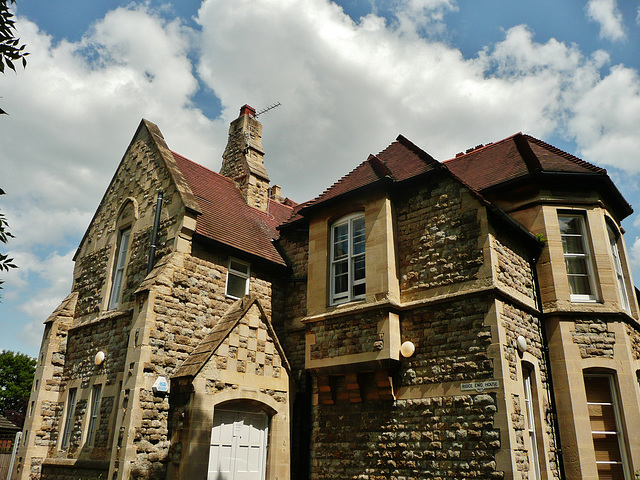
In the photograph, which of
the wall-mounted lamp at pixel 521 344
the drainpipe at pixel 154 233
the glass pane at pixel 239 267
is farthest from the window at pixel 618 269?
the drainpipe at pixel 154 233

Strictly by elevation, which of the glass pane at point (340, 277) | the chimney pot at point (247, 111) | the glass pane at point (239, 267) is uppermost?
the chimney pot at point (247, 111)

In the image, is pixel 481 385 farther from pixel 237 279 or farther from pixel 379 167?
pixel 237 279

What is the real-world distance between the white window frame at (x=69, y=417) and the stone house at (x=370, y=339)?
149mm

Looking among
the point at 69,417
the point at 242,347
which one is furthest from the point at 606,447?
the point at 69,417

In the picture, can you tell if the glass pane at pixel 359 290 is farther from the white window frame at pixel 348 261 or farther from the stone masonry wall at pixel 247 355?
the stone masonry wall at pixel 247 355

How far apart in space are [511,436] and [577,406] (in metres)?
2.80

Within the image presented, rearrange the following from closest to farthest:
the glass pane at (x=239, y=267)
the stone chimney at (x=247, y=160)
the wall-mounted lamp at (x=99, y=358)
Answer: the wall-mounted lamp at (x=99, y=358) < the glass pane at (x=239, y=267) < the stone chimney at (x=247, y=160)

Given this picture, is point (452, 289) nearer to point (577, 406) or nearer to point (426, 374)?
point (426, 374)

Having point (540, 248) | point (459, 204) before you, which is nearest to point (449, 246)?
point (459, 204)

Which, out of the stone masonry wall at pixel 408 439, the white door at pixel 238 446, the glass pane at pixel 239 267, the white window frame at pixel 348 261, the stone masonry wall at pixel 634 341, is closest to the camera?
the stone masonry wall at pixel 408 439

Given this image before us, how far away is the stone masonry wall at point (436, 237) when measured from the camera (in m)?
10.8

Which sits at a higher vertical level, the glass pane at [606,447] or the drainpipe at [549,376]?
the drainpipe at [549,376]

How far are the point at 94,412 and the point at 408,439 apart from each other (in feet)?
25.4

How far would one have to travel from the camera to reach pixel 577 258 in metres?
12.2
